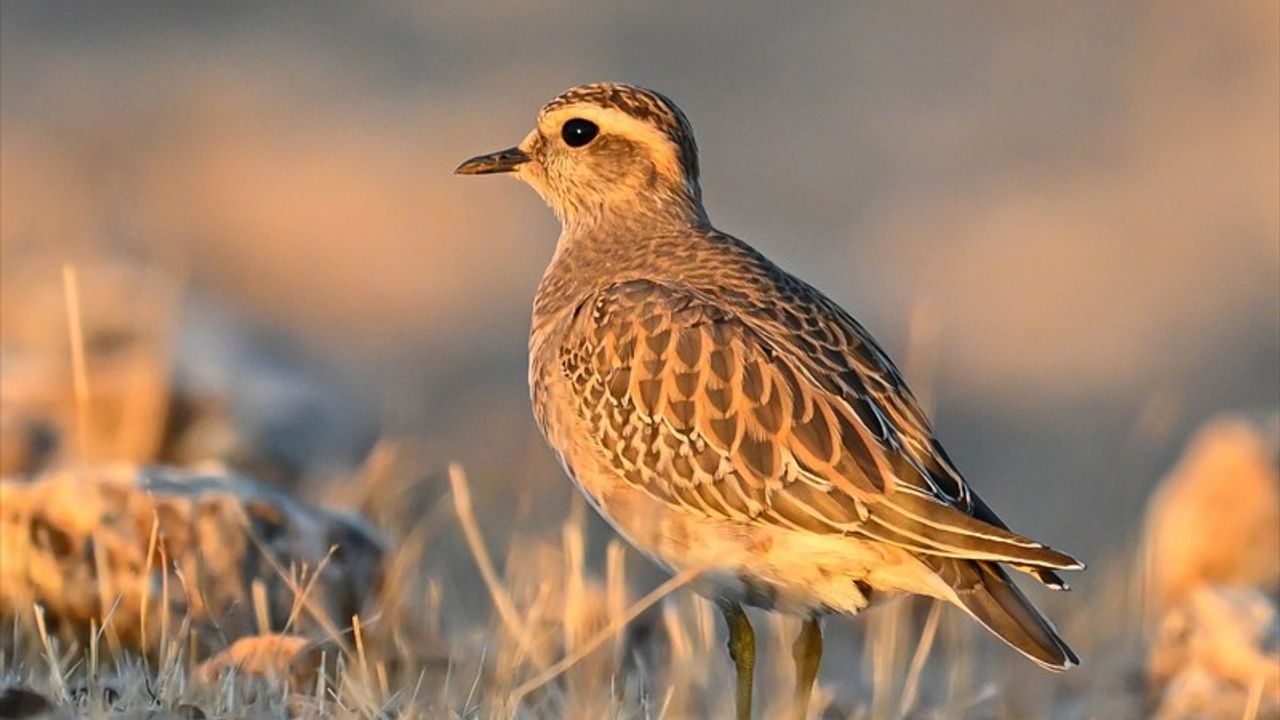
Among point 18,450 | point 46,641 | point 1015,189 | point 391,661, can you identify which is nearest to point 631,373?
point 391,661

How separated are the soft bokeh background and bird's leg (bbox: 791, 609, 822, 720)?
4012 millimetres

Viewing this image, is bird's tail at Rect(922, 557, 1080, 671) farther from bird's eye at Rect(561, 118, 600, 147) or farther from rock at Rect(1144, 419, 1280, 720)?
bird's eye at Rect(561, 118, 600, 147)

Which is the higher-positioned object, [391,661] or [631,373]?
[631,373]

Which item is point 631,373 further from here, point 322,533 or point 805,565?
point 322,533

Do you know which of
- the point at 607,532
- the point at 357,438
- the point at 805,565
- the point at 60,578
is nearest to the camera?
the point at 805,565

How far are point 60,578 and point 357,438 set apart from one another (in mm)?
3816

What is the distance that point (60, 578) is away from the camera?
7.44 metres

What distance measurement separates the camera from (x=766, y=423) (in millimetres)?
6898

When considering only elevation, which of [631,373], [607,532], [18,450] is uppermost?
[631,373]

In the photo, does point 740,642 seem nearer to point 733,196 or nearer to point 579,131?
point 579,131

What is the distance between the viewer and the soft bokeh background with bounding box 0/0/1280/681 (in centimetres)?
1470

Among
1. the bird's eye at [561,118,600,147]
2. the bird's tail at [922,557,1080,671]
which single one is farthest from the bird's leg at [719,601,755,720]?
the bird's eye at [561,118,600,147]

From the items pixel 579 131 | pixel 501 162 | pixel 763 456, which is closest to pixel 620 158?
pixel 579 131

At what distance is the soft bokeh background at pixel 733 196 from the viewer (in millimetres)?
14695
